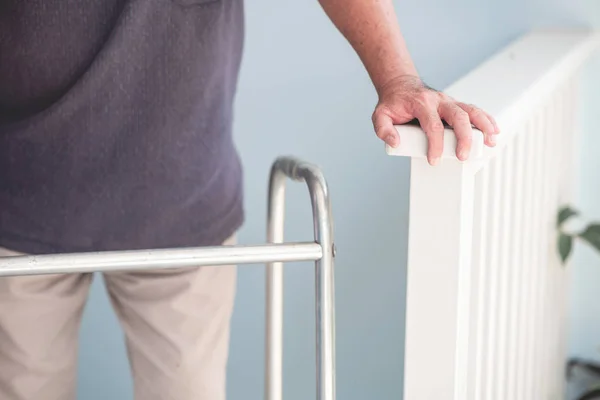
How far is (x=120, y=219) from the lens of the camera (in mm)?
1187

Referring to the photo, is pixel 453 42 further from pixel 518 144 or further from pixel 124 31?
pixel 124 31

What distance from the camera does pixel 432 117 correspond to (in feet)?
3.03

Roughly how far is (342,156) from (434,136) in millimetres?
1046

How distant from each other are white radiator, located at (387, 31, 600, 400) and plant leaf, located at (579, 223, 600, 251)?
81 millimetres

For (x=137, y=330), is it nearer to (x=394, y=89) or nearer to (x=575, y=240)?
(x=394, y=89)

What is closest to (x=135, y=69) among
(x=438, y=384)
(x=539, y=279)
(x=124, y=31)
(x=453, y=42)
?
(x=124, y=31)

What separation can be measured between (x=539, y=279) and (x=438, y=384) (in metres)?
0.56

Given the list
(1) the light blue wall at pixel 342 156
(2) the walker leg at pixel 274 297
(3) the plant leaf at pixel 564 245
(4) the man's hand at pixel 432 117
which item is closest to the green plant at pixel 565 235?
(3) the plant leaf at pixel 564 245

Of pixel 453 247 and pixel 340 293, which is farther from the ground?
pixel 453 247

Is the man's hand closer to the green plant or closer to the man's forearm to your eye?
the man's forearm

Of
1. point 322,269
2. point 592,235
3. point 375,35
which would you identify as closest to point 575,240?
point 592,235

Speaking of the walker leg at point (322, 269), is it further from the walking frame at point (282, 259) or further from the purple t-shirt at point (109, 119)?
the purple t-shirt at point (109, 119)

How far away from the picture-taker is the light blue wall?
1.84 metres

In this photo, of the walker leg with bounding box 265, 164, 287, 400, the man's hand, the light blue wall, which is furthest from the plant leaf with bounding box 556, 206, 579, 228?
the man's hand
